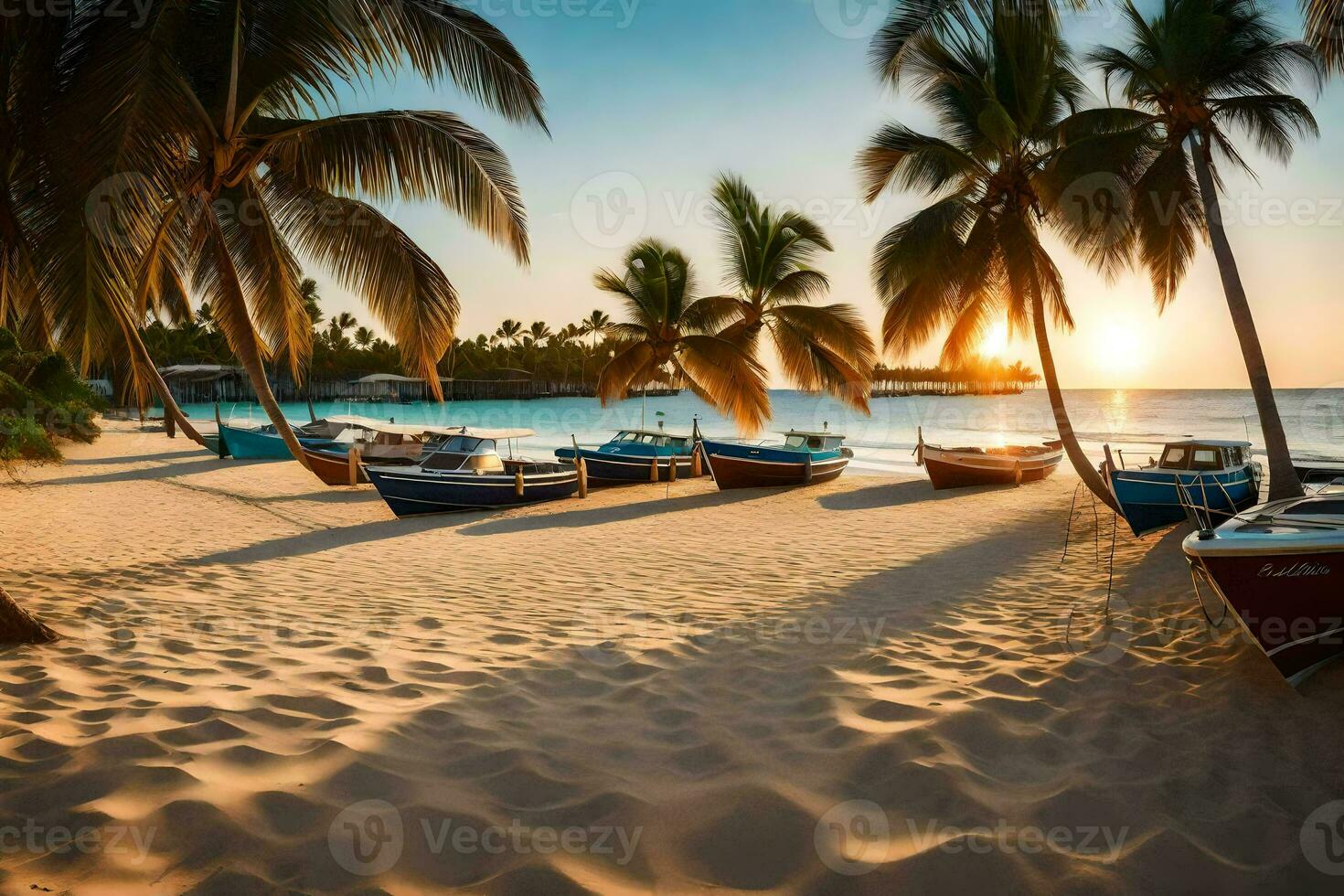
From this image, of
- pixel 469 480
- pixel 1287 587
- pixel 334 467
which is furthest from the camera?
pixel 334 467

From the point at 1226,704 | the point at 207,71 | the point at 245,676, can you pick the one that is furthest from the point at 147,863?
the point at 207,71

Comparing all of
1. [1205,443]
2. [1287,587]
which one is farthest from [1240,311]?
[1287,587]

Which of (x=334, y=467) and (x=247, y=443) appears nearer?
(x=334, y=467)

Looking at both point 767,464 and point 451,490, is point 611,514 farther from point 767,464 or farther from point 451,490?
point 767,464

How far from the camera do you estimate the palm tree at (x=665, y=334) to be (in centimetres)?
2022

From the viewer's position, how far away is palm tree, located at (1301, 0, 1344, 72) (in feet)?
24.6

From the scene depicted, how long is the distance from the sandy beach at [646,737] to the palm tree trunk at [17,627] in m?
0.31

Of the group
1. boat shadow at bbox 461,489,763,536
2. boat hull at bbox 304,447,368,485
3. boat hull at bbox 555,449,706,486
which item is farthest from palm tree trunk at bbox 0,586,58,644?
boat hull at bbox 555,449,706,486

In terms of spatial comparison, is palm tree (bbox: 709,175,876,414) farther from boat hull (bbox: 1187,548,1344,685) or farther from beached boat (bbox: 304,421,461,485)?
boat hull (bbox: 1187,548,1344,685)

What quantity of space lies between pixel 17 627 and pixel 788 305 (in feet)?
60.0

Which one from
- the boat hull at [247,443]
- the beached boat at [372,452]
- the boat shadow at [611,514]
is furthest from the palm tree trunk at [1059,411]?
the boat hull at [247,443]

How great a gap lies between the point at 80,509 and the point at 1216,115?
69.7ft

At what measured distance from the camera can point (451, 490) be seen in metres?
14.6

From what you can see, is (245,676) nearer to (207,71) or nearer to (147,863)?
(147,863)
